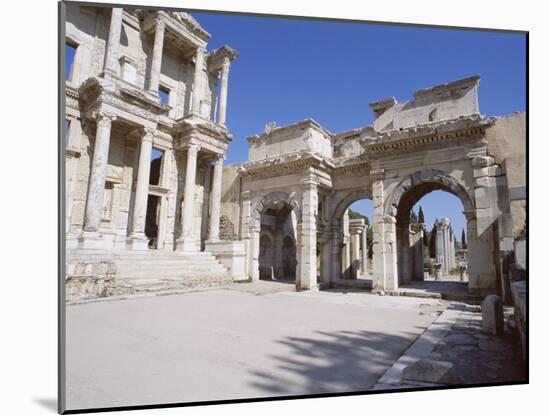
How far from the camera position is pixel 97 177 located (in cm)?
1164

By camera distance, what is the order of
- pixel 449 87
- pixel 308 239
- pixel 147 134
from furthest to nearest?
pixel 147 134
pixel 308 239
pixel 449 87

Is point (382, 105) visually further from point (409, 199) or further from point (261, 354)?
point (261, 354)

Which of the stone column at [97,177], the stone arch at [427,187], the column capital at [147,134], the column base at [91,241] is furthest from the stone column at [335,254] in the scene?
the stone column at [97,177]

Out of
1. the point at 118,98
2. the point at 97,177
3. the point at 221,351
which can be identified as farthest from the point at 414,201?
the point at 118,98

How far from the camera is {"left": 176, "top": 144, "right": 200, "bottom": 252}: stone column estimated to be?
1461cm

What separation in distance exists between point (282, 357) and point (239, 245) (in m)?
10.5

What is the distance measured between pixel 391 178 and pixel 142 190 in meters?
9.42

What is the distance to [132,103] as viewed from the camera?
42.4ft

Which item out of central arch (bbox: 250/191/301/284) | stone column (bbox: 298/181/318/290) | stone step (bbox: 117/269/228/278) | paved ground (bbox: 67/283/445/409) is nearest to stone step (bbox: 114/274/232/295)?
stone step (bbox: 117/269/228/278)

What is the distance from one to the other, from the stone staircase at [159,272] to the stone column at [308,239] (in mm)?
2875

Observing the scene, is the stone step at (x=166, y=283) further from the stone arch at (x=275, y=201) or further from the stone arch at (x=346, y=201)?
the stone arch at (x=346, y=201)

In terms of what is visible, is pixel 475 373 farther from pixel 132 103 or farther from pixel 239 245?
pixel 132 103

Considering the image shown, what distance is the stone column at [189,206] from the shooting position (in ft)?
47.9

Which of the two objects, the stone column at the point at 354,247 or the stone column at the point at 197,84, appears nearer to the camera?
the stone column at the point at 197,84
